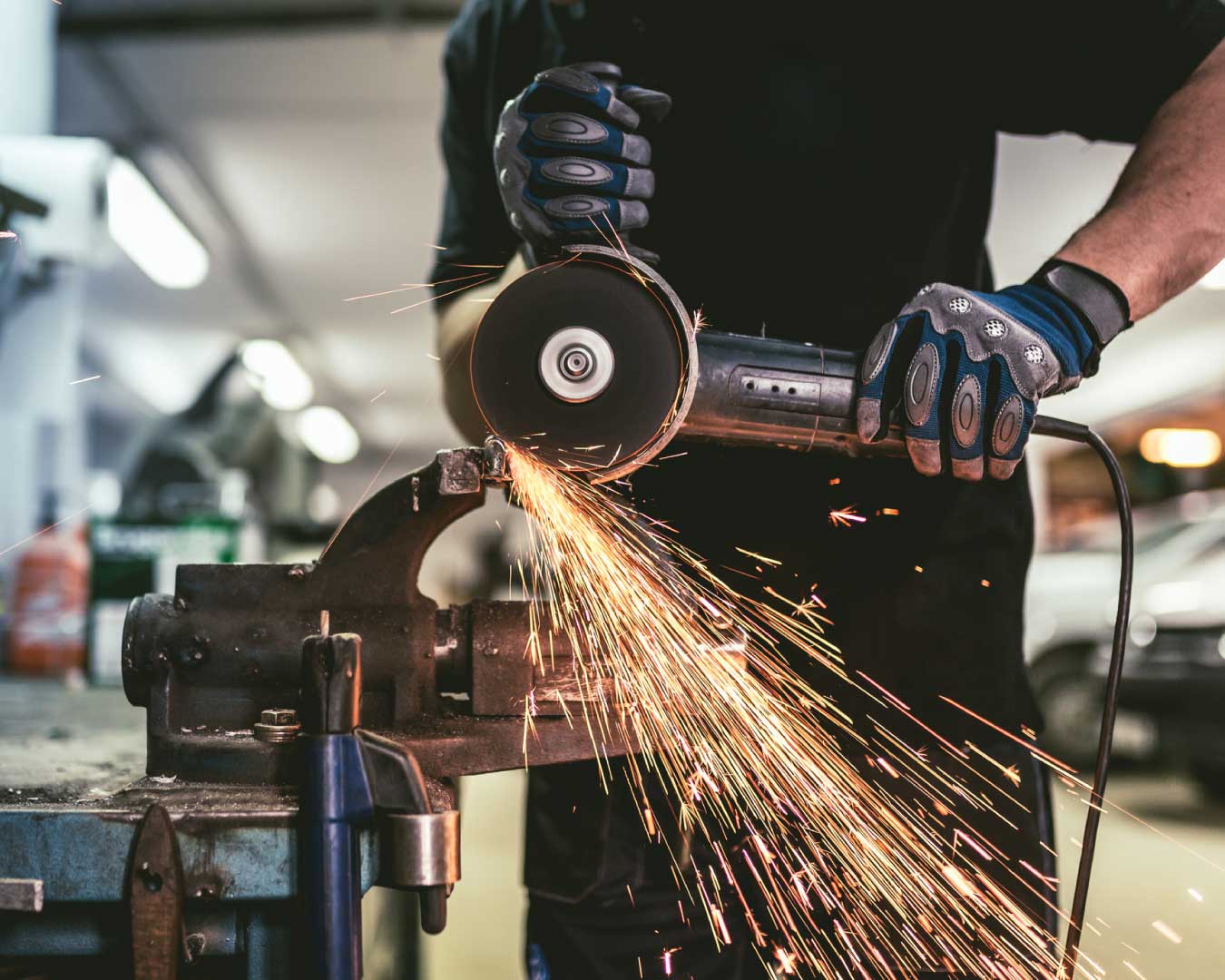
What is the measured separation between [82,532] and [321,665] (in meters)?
3.72

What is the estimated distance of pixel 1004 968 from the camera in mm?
1161

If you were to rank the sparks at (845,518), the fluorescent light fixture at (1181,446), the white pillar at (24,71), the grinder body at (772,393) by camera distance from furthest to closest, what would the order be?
the fluorescent light fixture at (1181,446) < the white pillar at (24,71) < the sparks at (845,518) < the grinder body at (772,393)

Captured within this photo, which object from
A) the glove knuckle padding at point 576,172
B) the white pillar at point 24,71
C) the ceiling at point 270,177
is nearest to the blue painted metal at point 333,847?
the glove knuckle padding at point 576,172

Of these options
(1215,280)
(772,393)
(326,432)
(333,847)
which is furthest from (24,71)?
(326,432)

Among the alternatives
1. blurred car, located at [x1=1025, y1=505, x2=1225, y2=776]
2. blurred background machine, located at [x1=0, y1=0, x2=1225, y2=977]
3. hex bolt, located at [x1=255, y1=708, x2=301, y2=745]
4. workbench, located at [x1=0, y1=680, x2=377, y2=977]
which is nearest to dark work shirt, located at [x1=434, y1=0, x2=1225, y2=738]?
hex bolt, located at [x1=255, y1=708, x2=301, y2=745]

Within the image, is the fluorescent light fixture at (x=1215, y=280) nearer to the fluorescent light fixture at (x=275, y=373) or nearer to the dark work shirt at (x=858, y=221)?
the dark work shirt at (x=858, y=221)

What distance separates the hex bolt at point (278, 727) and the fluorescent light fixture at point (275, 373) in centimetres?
604

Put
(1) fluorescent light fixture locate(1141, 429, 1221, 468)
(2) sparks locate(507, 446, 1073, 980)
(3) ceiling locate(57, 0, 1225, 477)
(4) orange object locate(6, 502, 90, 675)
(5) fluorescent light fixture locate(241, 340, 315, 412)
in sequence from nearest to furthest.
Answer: (2) sparks locate(507, 446, 1073, 980), (4) orange object locate(6, 502, 90, 675), (3) ceiling locate(57, 0, 1225, 477), (5) fluorescent light fixture locate(241, 340, 315, 412), (1) fluorescent light fixture locate(1141, 429, 1221, 468)

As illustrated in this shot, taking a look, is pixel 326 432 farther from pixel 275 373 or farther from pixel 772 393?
pixel 772 393

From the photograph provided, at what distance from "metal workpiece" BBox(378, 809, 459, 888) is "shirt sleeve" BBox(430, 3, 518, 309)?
1.00 meters

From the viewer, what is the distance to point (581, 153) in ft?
3.20

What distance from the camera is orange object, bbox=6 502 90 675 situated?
3.32 m

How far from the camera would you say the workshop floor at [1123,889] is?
3.08m

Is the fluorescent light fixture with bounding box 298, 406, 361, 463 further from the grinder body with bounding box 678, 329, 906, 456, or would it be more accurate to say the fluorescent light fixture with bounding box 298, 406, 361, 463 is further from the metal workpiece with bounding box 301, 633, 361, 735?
the metal workpiece with bounding box 301, 633, 361, 735
